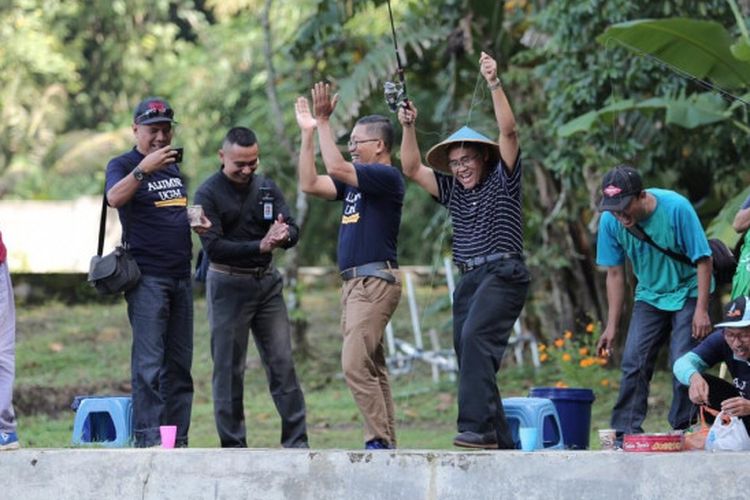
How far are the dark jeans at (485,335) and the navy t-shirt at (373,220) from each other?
58cm

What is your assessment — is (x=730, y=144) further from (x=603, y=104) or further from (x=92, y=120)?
(x=92, y=120)

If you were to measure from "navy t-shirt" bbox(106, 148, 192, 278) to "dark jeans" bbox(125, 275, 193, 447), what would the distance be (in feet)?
0.30

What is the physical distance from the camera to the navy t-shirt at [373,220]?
845 centimetres

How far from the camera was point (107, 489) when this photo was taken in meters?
7.60

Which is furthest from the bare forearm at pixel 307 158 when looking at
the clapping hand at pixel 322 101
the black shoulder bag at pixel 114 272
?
the black shoulder bag at pixel 114 272

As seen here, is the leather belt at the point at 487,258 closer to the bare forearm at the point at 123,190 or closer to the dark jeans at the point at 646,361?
the dark jeans at the point at 646,361

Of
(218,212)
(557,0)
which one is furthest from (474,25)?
(218,212)

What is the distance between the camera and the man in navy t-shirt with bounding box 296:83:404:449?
821cm

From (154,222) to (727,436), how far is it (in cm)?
355

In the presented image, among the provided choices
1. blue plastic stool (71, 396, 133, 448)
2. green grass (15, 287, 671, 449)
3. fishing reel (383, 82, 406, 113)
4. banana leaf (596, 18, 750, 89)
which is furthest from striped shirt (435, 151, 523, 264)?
banana leaf (596, 18, 750, 89)

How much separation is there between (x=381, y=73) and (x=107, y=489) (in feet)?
28.1

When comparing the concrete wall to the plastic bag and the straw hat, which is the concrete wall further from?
the plastic bag

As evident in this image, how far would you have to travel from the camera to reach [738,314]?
748cm

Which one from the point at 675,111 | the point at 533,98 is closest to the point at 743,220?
the point at 675,111
